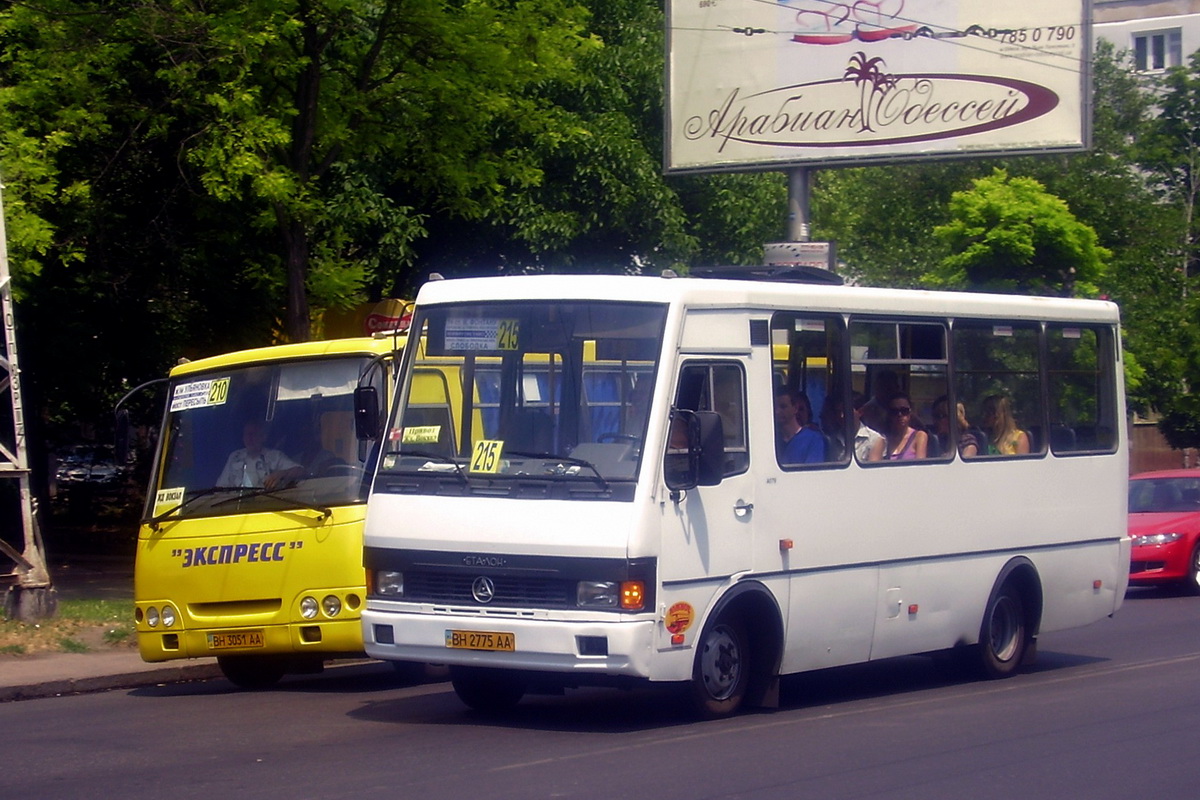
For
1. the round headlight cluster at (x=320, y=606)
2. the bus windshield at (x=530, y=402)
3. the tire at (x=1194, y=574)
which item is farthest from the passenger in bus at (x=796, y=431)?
the tire at (x=1194, y=574)

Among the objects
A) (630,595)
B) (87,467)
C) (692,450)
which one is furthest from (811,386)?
(87,467)

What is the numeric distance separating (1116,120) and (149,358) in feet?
96.5

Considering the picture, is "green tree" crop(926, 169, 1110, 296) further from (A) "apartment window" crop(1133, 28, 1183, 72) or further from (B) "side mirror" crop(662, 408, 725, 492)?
(A) "apartment window" crop(1133, 28, 1183, 72)

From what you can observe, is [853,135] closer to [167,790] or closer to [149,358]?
[149,358]

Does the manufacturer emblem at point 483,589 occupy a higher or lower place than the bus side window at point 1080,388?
lower

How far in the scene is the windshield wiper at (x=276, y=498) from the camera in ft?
37.3

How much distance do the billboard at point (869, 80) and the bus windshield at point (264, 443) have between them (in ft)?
32.8

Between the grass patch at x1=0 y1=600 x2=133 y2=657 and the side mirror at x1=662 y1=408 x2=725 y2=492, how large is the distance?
681cm

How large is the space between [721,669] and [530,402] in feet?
6.77

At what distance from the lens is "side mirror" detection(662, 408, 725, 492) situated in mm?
9281

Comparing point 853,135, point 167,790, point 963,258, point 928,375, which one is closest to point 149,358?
point 853,135

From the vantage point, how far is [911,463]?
450 inches

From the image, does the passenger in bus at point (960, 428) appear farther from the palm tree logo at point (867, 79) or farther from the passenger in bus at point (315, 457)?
the palm tree logo at point (867, 79)

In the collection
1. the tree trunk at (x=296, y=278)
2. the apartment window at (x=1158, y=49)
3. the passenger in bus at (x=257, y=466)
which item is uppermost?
the apartment window at (x=1158, y=49)
